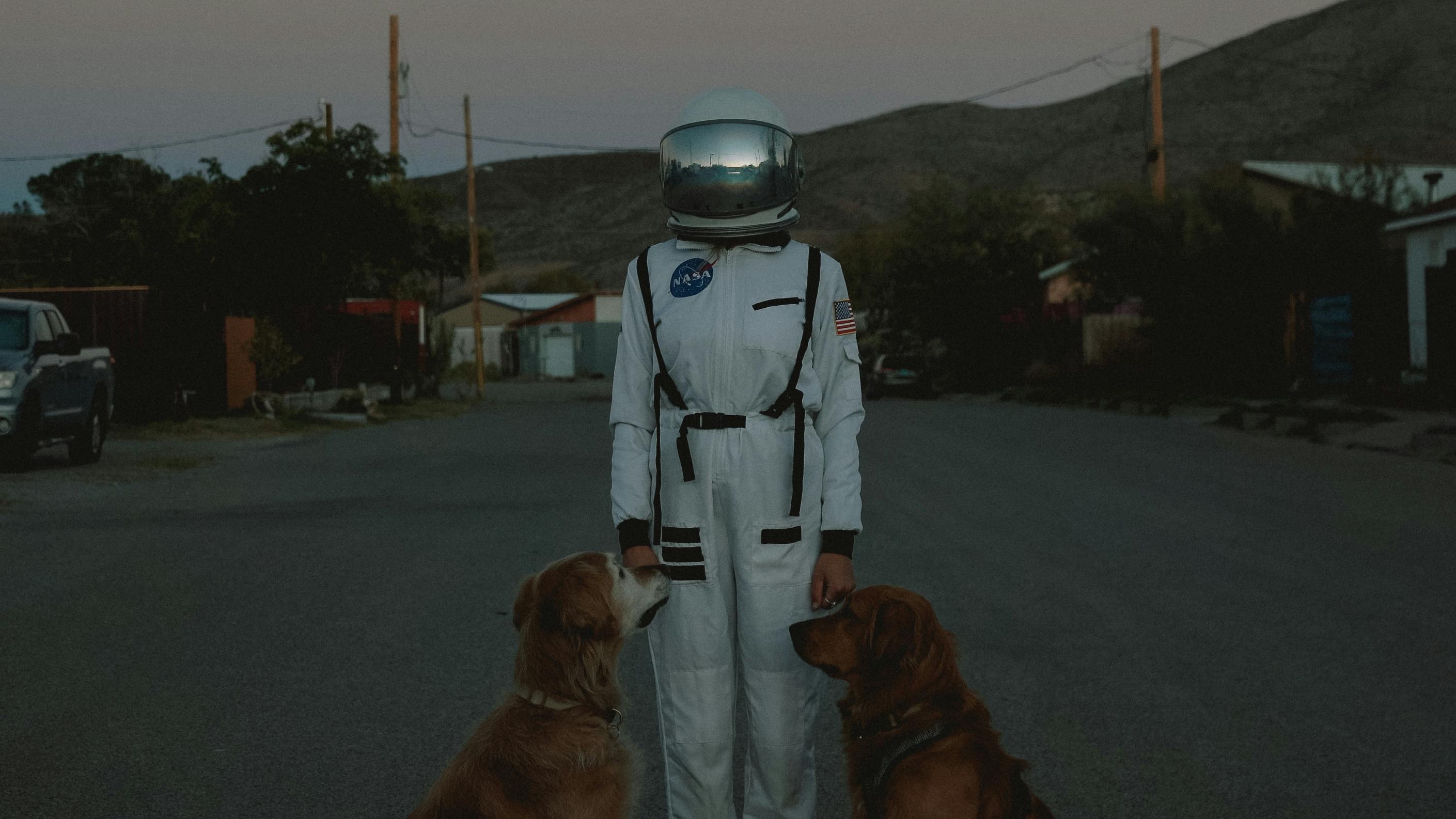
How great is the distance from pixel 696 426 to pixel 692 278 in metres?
0.37

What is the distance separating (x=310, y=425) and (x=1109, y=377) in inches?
682

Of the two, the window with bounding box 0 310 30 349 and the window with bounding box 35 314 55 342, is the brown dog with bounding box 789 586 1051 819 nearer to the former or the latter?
the window with bounding box 0 310 30 349

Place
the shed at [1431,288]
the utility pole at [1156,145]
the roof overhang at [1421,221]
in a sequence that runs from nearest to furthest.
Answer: the shed at [1431,288] → the roof overhang at [1421,221] → the utility pole at [1156,145]

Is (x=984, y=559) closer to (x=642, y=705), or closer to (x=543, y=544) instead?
(x=543, y=544)

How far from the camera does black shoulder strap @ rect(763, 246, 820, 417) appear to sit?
11.1 ft

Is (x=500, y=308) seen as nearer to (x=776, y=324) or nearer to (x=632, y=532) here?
(x=632, y=532)

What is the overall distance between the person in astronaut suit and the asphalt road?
2.82 feet

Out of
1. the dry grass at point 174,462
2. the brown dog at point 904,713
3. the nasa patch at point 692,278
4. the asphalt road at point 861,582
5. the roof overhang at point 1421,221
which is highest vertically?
the roof overhang at point 1421,221

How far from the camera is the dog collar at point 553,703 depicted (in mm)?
3379

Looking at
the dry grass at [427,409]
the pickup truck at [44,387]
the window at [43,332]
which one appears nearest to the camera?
the pickup truck at [44,387]

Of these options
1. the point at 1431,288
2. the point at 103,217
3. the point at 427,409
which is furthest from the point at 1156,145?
the point at 103,217

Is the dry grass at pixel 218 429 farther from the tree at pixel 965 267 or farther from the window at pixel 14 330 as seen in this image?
the tree at pixel 965 267

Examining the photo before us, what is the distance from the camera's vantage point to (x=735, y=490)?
341 cm

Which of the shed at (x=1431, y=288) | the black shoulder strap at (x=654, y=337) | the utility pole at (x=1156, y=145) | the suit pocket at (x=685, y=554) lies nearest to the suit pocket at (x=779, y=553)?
the suit pocket at (x=685, y=554)
